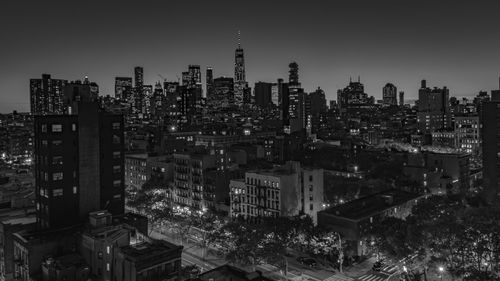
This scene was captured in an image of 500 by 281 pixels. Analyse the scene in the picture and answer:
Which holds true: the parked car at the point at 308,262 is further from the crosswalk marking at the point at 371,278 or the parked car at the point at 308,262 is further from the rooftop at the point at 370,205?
Result: the rooftop at the point at 370,205

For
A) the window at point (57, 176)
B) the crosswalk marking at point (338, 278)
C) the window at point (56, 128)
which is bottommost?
the crosswalk marking at point (338, 278)

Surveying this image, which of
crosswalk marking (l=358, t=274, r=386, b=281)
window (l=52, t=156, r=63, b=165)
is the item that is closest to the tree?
crosswalk marking (l=358, t=274, r=386, b=281)

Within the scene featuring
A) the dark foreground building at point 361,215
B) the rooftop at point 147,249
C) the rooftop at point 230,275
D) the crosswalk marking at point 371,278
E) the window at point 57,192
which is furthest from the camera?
the dark foreground building at point 361,215

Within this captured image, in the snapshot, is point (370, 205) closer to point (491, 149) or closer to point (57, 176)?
point (491, 149)

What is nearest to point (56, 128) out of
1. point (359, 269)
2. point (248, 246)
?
point (248, 246)

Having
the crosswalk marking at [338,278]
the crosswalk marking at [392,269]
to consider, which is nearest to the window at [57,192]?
the crosswalk marking at [338,278]

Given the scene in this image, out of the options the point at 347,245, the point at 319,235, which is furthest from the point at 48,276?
the point at 347,245

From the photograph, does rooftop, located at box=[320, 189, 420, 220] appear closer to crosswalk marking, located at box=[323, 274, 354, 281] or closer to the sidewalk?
the sidewalk
